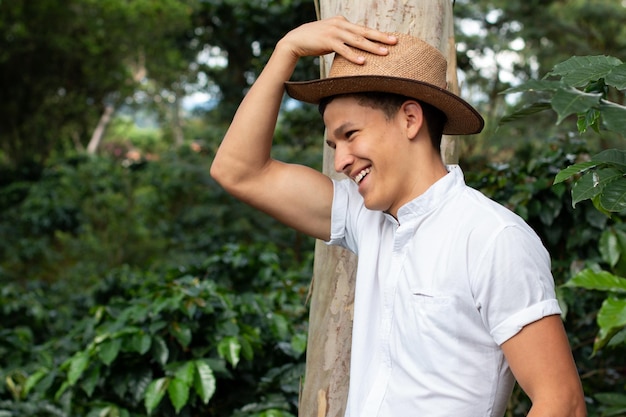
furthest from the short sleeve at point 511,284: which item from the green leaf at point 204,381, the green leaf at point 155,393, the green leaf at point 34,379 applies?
the green leaf at point 34,379

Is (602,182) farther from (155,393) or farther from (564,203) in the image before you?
(155,393)

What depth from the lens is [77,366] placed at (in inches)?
124

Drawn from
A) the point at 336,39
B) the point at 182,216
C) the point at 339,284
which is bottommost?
the point at 182,216

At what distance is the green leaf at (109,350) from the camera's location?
3.04 metres

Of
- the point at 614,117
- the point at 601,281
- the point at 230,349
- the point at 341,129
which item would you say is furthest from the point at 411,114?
the point at 230,349

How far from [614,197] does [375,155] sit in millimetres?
504

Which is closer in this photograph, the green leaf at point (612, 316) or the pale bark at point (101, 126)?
the green leaf at point (612, 316)

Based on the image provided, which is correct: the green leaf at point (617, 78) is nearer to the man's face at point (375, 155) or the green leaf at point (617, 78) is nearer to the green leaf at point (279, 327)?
the man's face at point (375, 155)

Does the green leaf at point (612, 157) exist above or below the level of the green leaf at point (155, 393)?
above

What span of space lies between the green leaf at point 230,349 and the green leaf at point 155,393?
24 centimetres

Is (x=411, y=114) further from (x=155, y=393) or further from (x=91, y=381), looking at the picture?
(x=91, y=381)

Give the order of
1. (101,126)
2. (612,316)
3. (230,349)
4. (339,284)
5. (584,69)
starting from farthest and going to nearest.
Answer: (101,126)
(230,349)
(339,284)
(612,316)
(584,69)

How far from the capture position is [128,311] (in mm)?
3338

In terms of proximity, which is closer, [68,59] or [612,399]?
[612,399]
